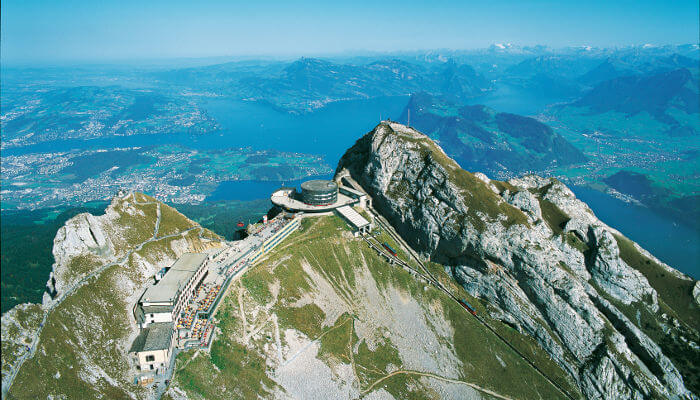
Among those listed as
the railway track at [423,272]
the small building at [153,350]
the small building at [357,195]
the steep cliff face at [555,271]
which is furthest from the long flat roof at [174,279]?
the steep cliff face at [555,271]

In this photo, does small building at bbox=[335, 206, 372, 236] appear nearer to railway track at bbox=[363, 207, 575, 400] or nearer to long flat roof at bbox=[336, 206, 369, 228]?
long flat roof at bbox=[336, 206, 369, 228]

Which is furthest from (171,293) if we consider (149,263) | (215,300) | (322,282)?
(322,282)

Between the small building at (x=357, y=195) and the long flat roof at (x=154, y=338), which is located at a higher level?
the small building at (x=357, y=195)

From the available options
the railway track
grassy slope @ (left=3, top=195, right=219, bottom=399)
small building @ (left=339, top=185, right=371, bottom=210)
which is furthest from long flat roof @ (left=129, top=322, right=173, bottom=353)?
small building @ (left=339, top=185, right=371, bottom=210)

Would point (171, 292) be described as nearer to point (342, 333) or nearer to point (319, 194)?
point (342, 333)

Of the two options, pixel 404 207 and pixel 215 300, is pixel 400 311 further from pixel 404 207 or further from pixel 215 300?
pixel 215 300

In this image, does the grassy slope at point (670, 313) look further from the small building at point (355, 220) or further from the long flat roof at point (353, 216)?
the long flat roof at point (353, 216)

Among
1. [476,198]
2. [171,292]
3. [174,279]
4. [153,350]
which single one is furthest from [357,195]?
[153,350]
